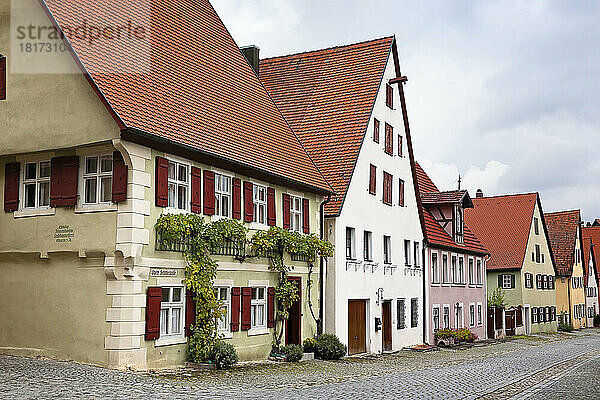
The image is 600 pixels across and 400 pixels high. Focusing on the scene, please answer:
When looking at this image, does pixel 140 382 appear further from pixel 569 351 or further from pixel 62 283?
pixel 569 351

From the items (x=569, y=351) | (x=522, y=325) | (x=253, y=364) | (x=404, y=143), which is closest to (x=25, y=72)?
(x=253, y=364)

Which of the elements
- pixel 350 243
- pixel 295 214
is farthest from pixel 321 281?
pixel 295 214

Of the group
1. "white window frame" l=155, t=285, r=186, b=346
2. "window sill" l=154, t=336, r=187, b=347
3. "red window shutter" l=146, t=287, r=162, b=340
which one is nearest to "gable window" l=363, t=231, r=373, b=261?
"white window frame" l=155, t=285, r=186, b=346

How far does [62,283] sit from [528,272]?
4295cm

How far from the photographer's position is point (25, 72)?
1958 cm

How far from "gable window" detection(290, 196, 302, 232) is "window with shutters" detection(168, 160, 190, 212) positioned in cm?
621

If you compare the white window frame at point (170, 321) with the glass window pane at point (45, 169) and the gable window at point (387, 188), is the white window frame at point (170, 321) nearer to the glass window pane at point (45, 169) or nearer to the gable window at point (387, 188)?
the glass window pane at point (45, 169)

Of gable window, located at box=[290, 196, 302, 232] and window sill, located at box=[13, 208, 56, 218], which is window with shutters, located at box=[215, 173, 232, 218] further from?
window sill, located at box=[13, 208, 56, 218]

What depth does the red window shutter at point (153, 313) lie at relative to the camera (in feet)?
59.7

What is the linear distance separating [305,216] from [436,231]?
1457 cm

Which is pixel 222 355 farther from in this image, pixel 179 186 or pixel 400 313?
pixel 400 313

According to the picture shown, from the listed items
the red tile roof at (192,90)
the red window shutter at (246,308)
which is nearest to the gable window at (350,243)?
the red tile roof at (192,90)

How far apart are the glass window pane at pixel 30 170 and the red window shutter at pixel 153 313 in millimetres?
4433

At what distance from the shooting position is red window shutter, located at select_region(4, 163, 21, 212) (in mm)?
19844
